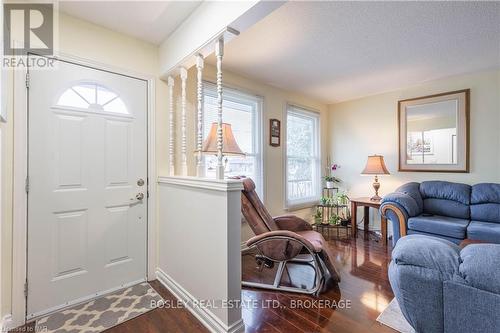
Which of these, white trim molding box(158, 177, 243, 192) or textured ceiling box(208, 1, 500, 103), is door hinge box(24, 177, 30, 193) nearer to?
white trim molding box(158, 177, 243, 192)

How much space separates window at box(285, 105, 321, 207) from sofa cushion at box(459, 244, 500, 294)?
2.90m

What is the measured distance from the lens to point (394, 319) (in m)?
1.73

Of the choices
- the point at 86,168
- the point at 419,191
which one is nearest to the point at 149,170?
the point at 86,168

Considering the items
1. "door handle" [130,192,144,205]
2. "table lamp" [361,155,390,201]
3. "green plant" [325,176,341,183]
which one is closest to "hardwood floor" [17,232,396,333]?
"door handle" [130,192,144,205]

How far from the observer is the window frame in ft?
12.6

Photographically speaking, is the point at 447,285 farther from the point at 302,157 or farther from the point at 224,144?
the point at 302,157

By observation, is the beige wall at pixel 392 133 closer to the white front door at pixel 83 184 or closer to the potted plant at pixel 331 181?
the potted plant at pixel 331 181

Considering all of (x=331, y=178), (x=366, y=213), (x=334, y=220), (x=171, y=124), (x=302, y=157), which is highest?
(x=171, y=124)

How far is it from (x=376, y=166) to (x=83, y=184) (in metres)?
3.89

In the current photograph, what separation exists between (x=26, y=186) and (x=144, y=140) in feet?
3.10

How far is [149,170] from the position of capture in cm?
236

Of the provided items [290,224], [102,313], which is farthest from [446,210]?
[102,313]

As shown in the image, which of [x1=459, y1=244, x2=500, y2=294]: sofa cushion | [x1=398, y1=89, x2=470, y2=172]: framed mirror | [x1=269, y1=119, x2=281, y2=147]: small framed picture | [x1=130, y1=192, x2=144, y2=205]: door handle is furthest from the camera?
[x1=269, y1=119, x2=281, y2=147]: small framed picture

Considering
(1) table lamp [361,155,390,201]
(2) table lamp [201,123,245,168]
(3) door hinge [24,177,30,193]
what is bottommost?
(3) door hinge [24,177,30,193]
